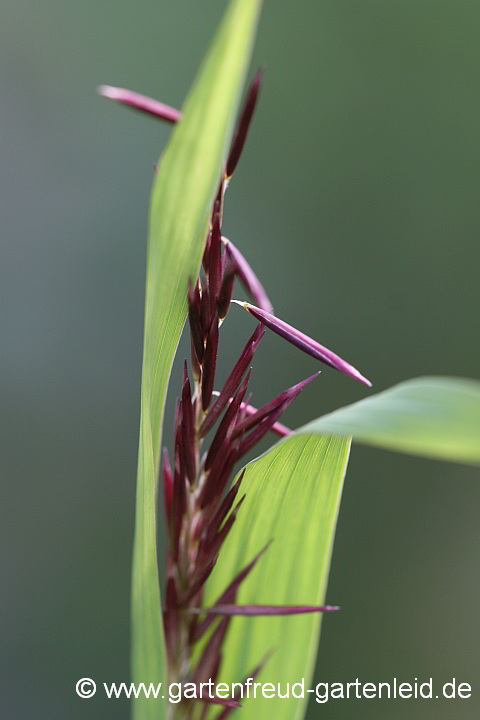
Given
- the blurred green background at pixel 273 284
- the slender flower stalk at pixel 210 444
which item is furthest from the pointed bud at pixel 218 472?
the blurred green background at pixel 273 284

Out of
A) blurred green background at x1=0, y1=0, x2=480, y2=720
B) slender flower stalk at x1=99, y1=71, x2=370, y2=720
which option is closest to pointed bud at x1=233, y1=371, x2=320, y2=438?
slender flower stalk at x1=99, y1=71, x2=370, y2=720

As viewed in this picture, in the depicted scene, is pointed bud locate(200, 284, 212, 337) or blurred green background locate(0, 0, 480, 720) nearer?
pointed bud locate(200, 284, 212, 337)

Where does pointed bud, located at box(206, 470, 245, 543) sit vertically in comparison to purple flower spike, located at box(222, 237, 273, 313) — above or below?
below

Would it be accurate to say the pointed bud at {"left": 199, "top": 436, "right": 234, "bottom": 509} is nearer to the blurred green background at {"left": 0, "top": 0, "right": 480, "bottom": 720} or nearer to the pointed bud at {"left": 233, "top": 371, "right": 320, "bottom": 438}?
the pointed bud at {"left": 233, "top": 371, "right": 320, "bottom": 438}

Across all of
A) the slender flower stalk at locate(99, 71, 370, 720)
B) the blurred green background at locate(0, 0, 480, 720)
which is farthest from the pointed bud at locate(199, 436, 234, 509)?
the blurred green background at locate(0, 0, 480, 720)

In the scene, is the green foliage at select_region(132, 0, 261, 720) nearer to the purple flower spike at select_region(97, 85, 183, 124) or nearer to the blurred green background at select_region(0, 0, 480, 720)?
the purple flower spike at select_region(97, 85, 183, 124)

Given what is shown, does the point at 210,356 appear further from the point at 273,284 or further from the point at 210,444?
the point at 273,284

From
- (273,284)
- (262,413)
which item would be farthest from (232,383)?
(273,284)

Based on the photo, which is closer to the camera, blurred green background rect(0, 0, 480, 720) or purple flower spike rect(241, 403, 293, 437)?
purple flower spike rect(241, 403, 293, 437)
